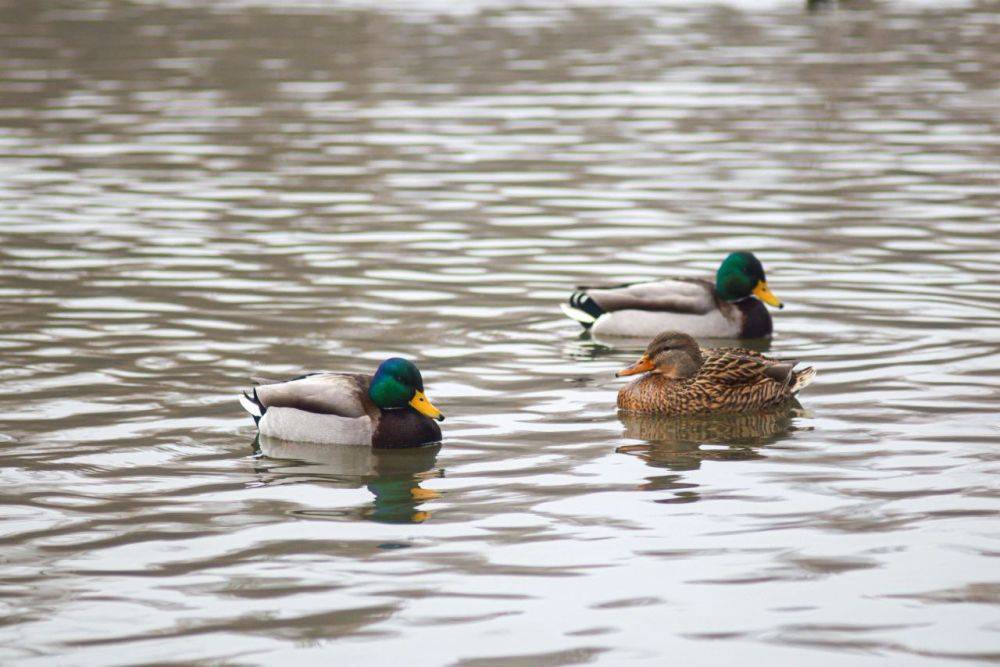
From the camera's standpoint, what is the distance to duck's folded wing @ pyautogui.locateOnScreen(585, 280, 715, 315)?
13930 mm

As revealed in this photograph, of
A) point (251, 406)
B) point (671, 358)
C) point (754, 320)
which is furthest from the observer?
point (754, 320)

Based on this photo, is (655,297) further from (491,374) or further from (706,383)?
(706,383)

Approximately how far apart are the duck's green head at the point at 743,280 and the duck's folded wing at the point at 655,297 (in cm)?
21

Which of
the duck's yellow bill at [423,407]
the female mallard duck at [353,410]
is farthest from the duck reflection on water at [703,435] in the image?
the female mallard duck at [353,410]

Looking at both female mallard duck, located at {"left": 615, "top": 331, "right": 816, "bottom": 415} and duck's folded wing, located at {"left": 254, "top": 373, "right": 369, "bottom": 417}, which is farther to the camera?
female mallard duck, located at {"left": 615, "top": 331, "right": 816, "bottom": 415}

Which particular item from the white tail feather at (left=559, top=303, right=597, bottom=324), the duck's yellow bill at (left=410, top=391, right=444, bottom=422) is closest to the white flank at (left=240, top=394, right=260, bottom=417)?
the duck's yellow bill at (left=410, top=391, right=444, bottom=422)

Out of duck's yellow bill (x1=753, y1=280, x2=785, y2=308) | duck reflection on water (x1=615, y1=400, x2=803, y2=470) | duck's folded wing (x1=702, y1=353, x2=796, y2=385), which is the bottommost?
duck reflection on water (x1=615, y1=400, x2=803, y2=470)

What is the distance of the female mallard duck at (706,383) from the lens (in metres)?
11.4

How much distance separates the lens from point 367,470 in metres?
10.2

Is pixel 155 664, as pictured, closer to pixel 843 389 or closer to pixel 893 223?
pixel 843 389

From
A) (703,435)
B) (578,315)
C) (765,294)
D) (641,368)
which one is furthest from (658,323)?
(703,435)

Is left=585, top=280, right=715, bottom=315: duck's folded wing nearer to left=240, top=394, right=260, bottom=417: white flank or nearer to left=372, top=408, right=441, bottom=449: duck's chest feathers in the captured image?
left=372, top=408, right=441, bottom=449: duck's chest feathers

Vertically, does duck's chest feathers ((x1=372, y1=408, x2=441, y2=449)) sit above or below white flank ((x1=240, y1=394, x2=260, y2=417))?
below

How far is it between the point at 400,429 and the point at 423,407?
196 mm
